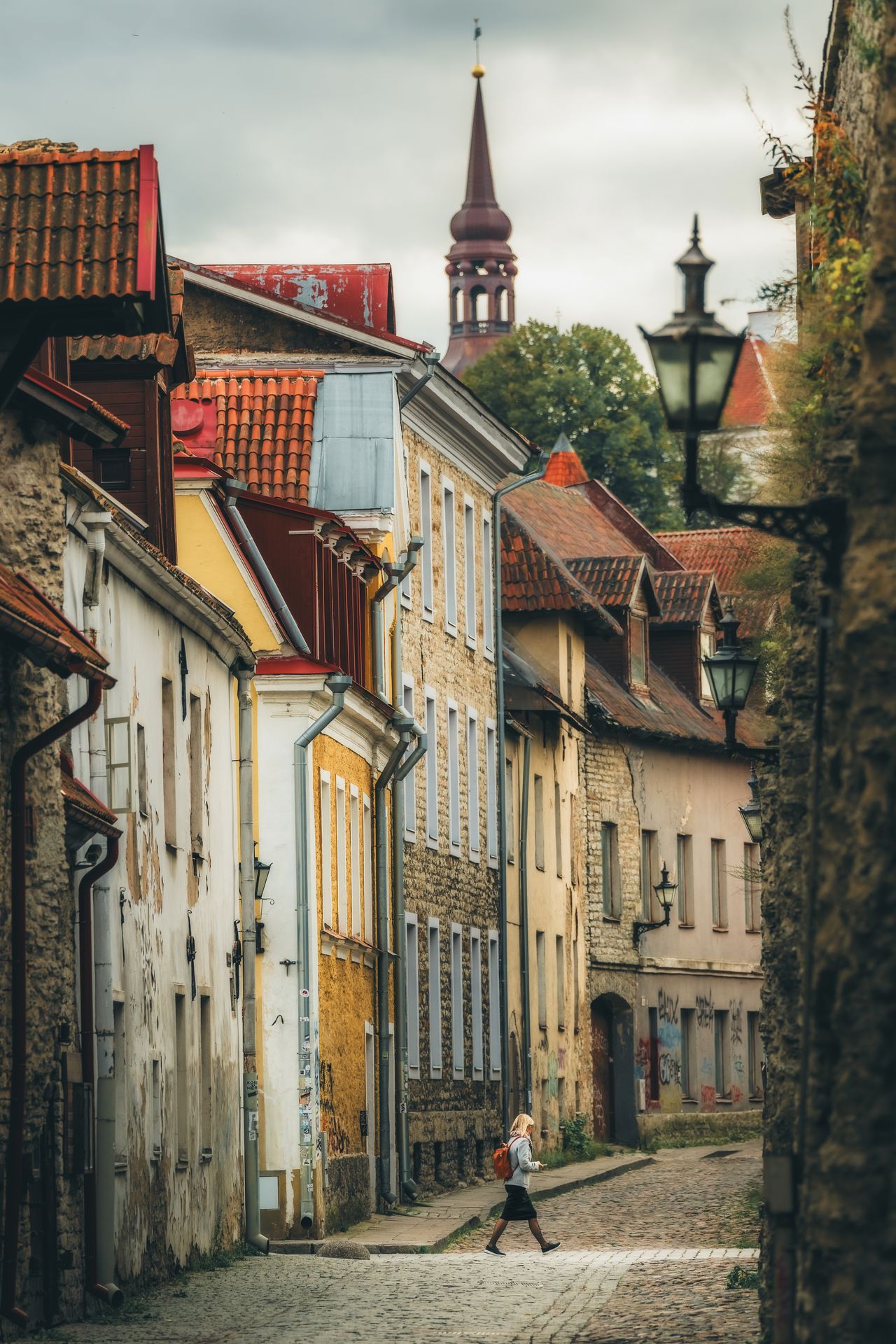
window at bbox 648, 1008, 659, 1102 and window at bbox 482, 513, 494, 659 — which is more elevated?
window at bbox 482, 513, 494, 659

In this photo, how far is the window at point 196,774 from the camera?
23188 millimetres

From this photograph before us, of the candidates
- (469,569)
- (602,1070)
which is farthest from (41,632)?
(602,1070)

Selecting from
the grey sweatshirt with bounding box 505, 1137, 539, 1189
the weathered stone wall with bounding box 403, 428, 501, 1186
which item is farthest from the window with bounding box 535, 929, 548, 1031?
the grey sweatshirt with bounding box 505, 1137, 539, 1189

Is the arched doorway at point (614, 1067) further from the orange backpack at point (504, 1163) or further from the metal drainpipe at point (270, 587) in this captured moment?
the orange backpack at point (504, 1163)

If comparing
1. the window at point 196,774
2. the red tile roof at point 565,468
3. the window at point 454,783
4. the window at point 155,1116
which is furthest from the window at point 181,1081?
Result: the red tile roof at point 565,468

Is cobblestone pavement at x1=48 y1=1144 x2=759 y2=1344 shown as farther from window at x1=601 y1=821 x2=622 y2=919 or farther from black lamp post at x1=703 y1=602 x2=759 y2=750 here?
window at x1=601 y1=821 x2=622 y2=919

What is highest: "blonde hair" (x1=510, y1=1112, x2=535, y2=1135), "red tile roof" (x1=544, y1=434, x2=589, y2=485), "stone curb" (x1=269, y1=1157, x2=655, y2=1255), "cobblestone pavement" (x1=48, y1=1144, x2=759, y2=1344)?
"red tile roof" (x1=544, y1=434, x2=589, y2=485)

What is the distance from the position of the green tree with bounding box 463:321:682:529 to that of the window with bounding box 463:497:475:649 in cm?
2707

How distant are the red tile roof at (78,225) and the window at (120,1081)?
6.18 meters

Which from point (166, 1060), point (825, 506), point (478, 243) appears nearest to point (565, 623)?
point (166, 1060)

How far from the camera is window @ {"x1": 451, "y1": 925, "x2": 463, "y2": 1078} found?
35.5 meters

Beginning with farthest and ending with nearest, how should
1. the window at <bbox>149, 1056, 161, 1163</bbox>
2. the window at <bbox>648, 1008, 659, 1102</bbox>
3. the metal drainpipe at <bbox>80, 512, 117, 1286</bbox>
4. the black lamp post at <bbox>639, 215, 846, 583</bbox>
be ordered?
the window at <bbox>648, 1008, 659, 1102</bbox>
the window at <bbox>149, 1056, 161, 1163</bbox>
the metal drainpipe at <bbox>80, 512, 117, 1286</bbox>
the black lamp post at <bbox>639, 215, 846, 583</bbox>

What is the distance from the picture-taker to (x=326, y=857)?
27.9 meters

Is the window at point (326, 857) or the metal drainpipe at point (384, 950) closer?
the window at point (326, 857)
